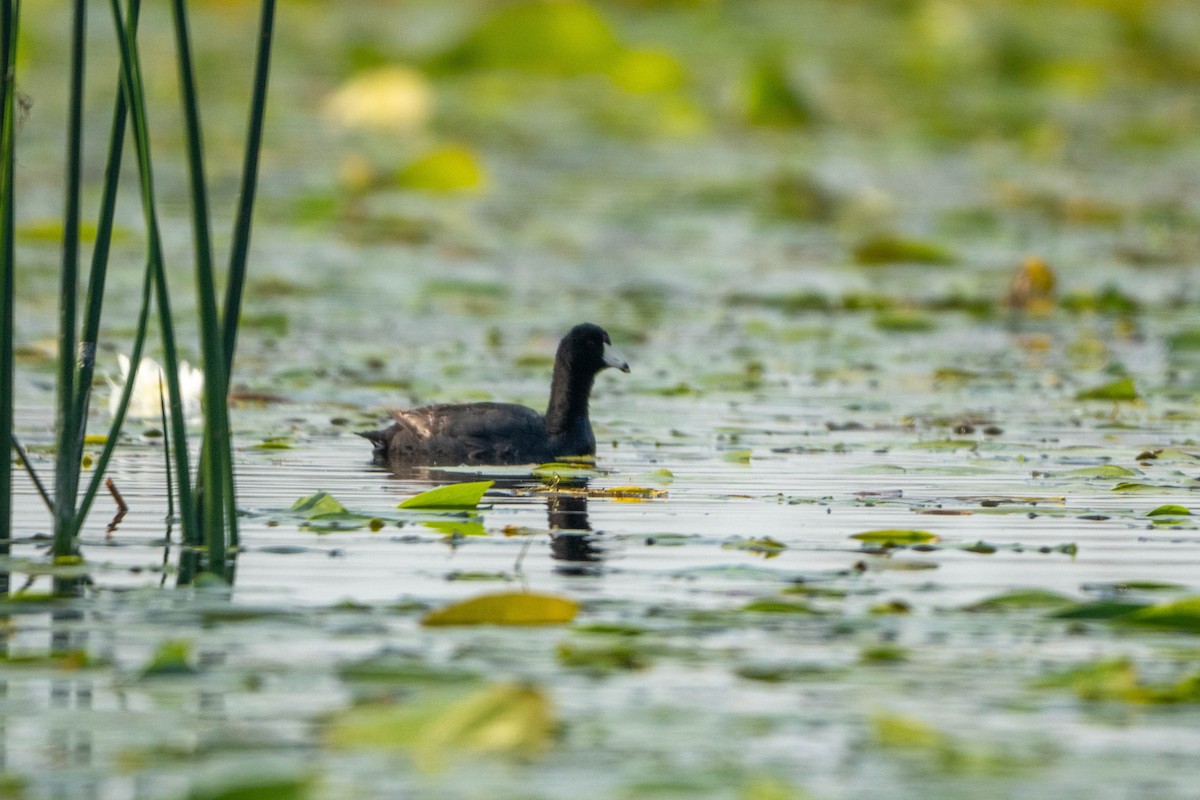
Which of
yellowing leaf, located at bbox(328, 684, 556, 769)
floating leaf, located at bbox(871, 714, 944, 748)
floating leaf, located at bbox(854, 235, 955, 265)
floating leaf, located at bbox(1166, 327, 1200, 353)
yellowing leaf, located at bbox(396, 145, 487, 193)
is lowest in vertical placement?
floating leaf, located at bbox(871, 714, 944, 748)

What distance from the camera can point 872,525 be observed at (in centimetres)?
697

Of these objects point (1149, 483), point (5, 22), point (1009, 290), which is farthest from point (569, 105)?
point (5, 22)

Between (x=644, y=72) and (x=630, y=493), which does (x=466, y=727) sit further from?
(x=644, y=72)

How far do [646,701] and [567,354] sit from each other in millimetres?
4571

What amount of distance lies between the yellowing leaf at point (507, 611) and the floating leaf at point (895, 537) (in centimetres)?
149

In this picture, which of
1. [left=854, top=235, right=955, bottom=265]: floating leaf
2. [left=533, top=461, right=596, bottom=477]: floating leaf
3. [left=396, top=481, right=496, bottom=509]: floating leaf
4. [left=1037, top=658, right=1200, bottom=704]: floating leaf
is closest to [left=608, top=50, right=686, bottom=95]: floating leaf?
[left=854, top=235, right=955, bottom=265]: floating leaf

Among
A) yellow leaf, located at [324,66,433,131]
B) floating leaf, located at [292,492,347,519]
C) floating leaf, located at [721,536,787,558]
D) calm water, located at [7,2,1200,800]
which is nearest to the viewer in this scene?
calm water, located at [7,2,1200,800]

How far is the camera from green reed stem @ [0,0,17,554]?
5.64 meters

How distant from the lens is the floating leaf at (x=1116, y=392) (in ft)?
33.5

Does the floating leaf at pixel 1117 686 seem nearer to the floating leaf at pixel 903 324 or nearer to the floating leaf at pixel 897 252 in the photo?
the floating leaf at pixel 903 324

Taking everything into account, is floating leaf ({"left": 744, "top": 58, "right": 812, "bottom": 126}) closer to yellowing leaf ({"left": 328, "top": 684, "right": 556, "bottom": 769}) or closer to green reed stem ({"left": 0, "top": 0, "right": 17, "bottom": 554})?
green reed stem ({"left": 0, "top": 0, "right": 17, "bottom": 554})

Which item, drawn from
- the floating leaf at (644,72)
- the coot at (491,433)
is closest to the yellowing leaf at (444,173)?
the floating leaf at (644,72)

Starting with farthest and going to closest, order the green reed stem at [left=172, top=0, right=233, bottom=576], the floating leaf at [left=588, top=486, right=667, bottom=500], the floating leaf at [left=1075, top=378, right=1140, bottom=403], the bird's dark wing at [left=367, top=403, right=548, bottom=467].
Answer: the floating leaf at [left=1075, top=378, right=1140, bottom=403] < the bird's dark wing at [left=367, top=403, right=548, bottom=467] < the floating leaf at [left=588, top=486, right=667, bottom=500] < the green reed stem at [left=172, top=0, right=233, bottom=576]

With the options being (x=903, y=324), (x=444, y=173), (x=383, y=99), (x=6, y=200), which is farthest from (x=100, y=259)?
(x=383, y=99)
